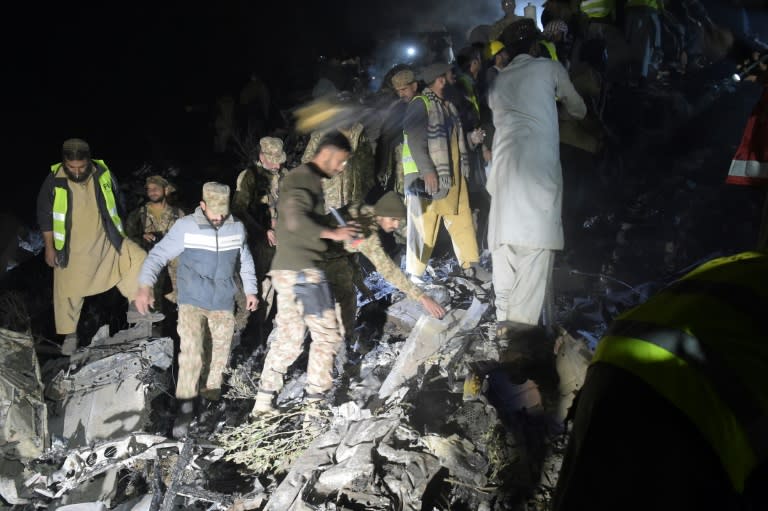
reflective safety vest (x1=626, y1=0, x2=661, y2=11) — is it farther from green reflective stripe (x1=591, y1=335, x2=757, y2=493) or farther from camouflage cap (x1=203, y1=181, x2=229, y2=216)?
green reflective stripe (x1=591, y1=335, x2=757, y2=493)

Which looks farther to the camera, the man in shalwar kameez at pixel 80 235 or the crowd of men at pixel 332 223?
the man in shalwar kameez at pixel 80 235

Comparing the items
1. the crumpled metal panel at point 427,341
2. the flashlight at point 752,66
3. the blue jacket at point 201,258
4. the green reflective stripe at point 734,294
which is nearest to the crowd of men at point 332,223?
the blue jacket at point 201,258

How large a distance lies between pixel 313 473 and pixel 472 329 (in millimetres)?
2040

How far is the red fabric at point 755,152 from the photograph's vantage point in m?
2.95

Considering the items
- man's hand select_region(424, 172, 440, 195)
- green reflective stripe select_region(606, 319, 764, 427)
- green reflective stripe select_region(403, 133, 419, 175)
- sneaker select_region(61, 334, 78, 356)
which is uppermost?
green reflective stripe select_region(403, 133, 419, 175)

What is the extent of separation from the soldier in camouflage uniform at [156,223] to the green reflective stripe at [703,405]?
5.51m

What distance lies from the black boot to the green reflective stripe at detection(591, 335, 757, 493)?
14.5ft

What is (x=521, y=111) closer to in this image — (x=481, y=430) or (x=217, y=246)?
(x=481, y=430)

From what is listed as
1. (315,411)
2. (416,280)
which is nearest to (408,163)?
(416,280)

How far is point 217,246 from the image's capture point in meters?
4.11

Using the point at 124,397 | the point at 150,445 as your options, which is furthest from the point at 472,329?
the point at 124,397

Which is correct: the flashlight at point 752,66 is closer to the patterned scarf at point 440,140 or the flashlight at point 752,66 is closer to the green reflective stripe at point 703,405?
the patterned scarf at point 440,140

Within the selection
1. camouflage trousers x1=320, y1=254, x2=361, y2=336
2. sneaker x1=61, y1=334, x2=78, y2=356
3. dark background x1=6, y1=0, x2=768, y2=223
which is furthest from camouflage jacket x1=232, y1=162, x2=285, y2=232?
dark background x1=6, y1=0, x2=768, y2=223

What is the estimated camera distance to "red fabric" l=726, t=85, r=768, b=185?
9.67ft
